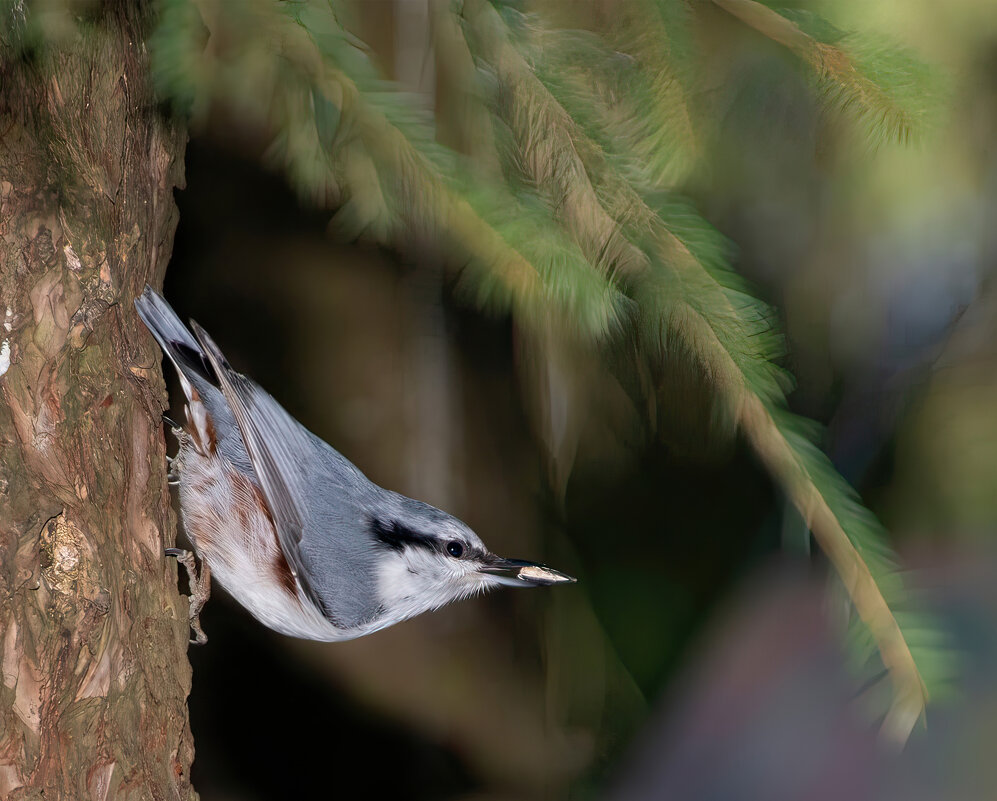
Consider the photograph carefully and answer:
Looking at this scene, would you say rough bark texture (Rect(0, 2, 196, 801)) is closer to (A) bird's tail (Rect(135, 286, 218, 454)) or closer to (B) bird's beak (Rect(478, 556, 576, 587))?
(A) bird's tail (Rect(135, 286, 218, 454))

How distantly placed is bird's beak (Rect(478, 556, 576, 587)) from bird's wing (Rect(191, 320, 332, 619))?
0.11 metres

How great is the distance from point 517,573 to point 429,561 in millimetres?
60

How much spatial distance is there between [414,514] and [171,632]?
7.0 inches

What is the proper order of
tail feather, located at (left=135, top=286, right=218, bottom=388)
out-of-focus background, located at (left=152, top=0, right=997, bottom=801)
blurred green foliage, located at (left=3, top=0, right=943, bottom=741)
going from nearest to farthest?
blurred green foliage, located at (left=3, top=0, right=943, bottom=741) < tail feather, located at (left=135, top=286, right=218, bottom=388) < out-of-focus background, located at (left=152, top=0, right=997, bottom=801)

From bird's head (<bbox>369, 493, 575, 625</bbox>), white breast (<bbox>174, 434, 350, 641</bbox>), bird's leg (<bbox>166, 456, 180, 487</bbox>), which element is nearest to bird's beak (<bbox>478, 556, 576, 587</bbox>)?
bird's head (<bbox>369, 493, 575, 625</bbox>)

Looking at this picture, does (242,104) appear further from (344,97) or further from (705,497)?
(705,497)

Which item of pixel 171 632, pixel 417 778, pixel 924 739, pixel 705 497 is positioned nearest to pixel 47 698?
pixel 171 632

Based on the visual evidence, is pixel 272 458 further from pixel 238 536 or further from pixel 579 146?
pixel 579 146

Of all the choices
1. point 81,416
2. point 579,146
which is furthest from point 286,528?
point 579,146

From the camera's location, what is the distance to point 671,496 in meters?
0.71

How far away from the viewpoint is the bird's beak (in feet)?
1.70

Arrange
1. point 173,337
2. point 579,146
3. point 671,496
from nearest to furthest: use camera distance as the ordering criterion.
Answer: point 579,146 → point 173,337 → point 671,496

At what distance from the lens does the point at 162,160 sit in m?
0.49

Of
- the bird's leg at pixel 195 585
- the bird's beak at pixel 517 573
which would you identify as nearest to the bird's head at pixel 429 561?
the bird's beak at pixel 517 573
